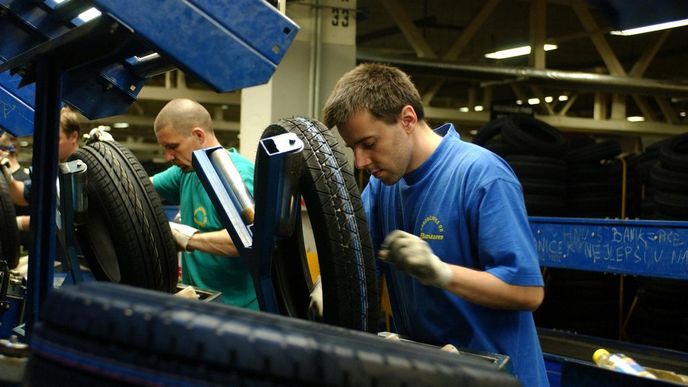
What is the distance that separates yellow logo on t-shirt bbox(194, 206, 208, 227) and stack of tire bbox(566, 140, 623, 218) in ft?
12.3

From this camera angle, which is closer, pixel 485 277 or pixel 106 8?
pixel 106 8

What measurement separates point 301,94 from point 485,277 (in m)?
4.81

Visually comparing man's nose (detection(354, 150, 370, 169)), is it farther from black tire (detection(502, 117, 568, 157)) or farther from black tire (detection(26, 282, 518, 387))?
black tire (detection(502, 117, 568, 157))

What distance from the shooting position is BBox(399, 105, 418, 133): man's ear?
72.1 inches

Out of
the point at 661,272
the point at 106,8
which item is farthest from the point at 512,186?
the point at 661,272

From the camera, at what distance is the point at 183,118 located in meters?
2.84

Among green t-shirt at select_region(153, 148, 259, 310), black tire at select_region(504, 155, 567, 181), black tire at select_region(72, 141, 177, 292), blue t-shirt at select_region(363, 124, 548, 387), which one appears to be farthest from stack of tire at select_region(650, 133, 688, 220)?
black tire at select_region(72, 141, 177, 292)

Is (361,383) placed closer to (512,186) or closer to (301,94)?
(512,186)

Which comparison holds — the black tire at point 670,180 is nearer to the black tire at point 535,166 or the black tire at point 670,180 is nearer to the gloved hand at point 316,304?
the black tire at point 535,166

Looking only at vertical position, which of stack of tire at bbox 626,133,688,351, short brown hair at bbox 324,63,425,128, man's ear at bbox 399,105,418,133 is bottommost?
stack of tire at bbox 626,133,688,351

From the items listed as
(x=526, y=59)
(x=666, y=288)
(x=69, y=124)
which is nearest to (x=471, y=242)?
(x=69, y=124)

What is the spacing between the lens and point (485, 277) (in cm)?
162

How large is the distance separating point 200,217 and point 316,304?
1.42 metres

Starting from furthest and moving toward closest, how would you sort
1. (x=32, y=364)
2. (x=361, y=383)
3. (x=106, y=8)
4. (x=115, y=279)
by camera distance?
(x=115, y=279)
(x=106, y=8)
(x=32, y=364)
(x=361, y=383)
